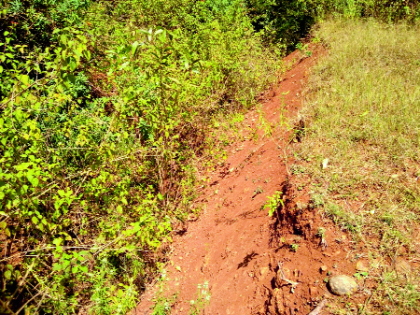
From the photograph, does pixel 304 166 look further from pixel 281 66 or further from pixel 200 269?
pixel 281 66

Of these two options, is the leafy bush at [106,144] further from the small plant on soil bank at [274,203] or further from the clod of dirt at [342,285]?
the clod of dirt at [342,285]

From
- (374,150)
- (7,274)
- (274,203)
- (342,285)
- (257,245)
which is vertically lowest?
(257,245)

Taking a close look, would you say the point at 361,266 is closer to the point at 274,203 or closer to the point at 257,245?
the point at 274,203

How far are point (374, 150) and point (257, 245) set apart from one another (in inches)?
65.1

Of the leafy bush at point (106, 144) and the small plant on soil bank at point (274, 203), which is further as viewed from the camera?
the small plant on soil bank at point (274, 203)

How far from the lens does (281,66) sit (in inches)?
282

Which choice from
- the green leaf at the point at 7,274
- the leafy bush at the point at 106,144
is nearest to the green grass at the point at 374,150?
the leafy bush at the point at 106,144

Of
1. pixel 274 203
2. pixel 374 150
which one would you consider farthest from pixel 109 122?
pixel 374 150

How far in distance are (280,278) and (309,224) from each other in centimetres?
58

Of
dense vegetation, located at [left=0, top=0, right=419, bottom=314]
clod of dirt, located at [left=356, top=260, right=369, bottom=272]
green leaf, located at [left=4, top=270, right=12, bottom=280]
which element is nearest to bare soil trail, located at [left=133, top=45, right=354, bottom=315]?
clod of dirt, located at [left=356, top=260, right=369, bottom=272]

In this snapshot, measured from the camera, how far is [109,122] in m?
4.30

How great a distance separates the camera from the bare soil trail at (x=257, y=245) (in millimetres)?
2740

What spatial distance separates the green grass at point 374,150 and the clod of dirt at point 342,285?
144 millimetres

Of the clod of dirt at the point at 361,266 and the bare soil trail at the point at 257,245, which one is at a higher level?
the clod of dirt at the point at 361,266
